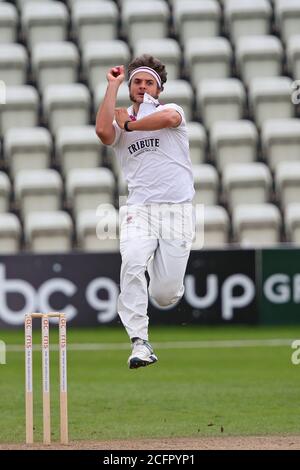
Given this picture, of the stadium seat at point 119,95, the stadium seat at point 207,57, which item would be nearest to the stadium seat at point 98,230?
the stadium seat at point 119,95

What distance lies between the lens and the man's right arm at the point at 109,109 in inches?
313

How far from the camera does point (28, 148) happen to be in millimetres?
16578

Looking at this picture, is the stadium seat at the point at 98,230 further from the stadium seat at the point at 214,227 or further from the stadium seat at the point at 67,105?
the stadium seat at the point at 67,105

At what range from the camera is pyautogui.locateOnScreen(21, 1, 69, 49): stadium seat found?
17.9m

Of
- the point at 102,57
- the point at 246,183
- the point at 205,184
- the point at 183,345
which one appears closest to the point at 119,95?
the point at 102,57

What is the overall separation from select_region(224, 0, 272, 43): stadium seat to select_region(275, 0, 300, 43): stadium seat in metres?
0.20

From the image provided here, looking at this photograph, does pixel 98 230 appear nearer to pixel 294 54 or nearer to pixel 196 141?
pixel 196 141

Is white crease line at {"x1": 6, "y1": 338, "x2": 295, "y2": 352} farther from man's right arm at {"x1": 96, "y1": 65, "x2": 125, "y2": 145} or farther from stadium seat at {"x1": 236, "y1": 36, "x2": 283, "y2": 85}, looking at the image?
man's right arm at {"x1": 96, "y1": 65, "x2": 125, "y2": 145}

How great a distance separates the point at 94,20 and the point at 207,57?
177cm

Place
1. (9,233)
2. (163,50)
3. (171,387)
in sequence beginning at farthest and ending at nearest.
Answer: (163,50) < (9,233) < (171,387)

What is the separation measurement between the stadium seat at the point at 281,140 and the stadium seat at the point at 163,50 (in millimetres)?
1741

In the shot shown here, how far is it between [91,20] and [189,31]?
142cm

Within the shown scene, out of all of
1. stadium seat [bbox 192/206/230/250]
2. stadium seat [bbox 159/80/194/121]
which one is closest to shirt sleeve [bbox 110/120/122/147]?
stadium seat [bbox 192/206/230/250]

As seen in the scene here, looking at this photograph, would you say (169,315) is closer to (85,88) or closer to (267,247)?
(267,247)
